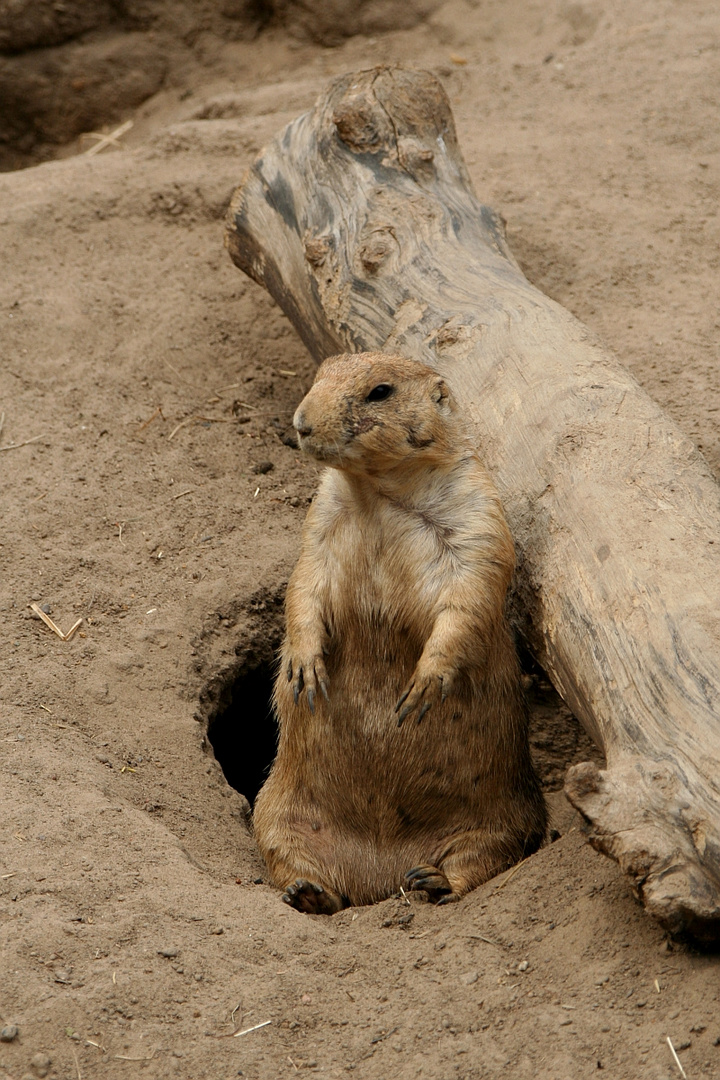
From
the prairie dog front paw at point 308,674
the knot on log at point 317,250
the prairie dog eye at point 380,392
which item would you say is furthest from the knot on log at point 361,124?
the prairie dog front paw at point 308,674

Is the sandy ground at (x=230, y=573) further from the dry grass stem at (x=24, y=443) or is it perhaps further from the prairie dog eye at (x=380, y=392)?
the prairie dog eye at (x=380, y=392)

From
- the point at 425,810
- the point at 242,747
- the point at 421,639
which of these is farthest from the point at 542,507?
the point at 242,747

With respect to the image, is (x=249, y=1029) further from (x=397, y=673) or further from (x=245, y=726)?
(x=245, y=726)

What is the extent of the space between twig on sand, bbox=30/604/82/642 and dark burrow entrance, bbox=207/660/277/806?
29.7 inches

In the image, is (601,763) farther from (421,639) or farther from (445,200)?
(445,200)

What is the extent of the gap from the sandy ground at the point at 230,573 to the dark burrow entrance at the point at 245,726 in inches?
1.4

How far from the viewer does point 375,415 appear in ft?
14.0

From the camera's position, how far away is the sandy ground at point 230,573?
336 centimetres

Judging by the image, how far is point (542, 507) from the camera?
4406 millimetres

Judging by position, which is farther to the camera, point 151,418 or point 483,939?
point 151,418

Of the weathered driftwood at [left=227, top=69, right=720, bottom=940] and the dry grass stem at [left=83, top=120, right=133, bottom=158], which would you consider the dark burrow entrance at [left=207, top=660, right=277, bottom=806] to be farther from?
the dry grass stem at [left=83, top=120, right=133, bottom=158]

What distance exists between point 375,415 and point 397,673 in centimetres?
110

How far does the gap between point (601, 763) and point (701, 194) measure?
4.29 m

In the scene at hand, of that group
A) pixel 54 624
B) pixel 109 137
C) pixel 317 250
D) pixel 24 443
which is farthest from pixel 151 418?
pixel 109 137
